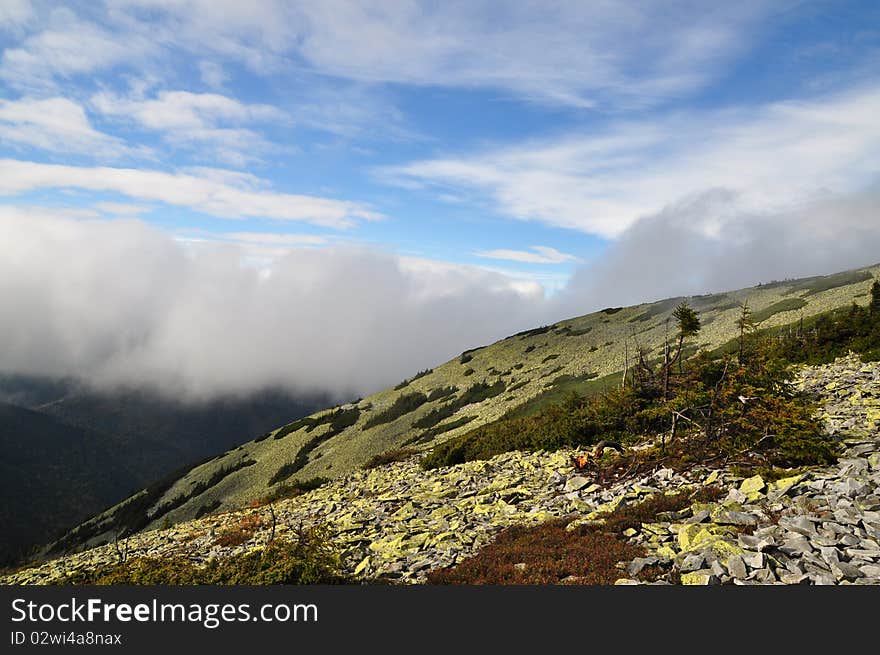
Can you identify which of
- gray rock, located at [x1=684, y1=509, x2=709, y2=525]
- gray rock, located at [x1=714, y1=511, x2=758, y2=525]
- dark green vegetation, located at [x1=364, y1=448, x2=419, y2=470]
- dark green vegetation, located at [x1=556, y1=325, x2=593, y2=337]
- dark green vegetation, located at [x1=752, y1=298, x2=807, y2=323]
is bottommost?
dark green vegetation, located at [x1=364, y1=448, x2=419, y2=470]

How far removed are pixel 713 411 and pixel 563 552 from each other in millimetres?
10619

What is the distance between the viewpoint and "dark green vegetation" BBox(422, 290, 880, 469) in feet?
48.3

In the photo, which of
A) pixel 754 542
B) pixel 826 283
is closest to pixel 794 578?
pixel 754 542

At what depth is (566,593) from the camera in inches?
298

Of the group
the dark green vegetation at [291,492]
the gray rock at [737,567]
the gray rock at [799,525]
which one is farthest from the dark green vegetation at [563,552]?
the dark green vegetation at [291,492]

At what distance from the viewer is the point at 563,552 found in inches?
414

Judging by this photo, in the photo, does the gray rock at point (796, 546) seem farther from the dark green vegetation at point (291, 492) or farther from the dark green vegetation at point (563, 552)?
the dark green vegetation at point (291, 492)

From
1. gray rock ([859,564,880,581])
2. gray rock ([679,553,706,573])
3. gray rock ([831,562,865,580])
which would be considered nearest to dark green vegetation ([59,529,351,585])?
gray rock ([679,553,706,573])

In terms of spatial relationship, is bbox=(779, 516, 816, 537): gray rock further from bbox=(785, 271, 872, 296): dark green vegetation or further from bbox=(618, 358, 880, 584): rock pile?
bbox=(785, 271, 872, 296): dark green vegetation

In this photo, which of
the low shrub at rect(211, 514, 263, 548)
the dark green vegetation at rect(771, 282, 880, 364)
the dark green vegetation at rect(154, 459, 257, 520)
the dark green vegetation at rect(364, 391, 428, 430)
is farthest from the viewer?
the dark green vegetation at rect(364, 391, 428, 430)

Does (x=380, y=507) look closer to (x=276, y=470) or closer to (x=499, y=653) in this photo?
(x=499, y=653)

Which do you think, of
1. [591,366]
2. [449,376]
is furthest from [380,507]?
[449,376]

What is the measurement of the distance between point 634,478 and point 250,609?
12.9m

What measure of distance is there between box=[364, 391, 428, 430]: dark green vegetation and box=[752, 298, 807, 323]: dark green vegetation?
39.2 metres
